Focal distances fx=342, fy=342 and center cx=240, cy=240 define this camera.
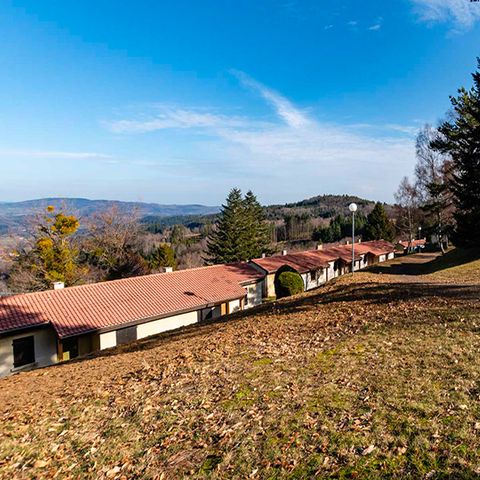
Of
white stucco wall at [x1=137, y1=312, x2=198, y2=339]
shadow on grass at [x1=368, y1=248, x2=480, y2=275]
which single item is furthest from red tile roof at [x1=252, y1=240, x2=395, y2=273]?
white stucco wall at [x1=137, y1=312, x2=198, y2=339]

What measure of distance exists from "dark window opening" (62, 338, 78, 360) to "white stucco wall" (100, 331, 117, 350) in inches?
51.4

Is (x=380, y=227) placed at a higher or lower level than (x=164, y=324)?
higher

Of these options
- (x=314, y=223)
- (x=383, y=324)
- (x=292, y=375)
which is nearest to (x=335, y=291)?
(x=383, y=324)

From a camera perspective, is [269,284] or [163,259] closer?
[269,284]

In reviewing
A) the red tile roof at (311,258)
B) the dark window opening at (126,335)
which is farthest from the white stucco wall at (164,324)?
the red tile roof at (311,258)

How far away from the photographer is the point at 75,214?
32500mm

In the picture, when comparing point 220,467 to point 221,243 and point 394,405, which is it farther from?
point 221,243

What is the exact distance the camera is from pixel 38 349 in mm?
17875

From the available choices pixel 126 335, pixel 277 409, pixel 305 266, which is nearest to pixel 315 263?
pixel 305 266

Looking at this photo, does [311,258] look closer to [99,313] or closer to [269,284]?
[269,284]

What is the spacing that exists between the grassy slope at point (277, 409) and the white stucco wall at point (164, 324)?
10.3 metres

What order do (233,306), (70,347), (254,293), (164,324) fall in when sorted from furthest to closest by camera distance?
(254,293), (233,306), (164,324), (70,347)

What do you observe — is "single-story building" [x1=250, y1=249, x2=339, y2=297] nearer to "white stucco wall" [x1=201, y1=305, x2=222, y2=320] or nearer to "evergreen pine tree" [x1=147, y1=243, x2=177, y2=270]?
"white stucco wall" [x1=201, y1=305, x2=222, y2=320]

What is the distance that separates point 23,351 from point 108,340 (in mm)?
4063
